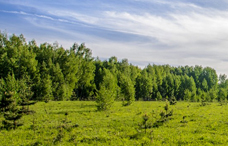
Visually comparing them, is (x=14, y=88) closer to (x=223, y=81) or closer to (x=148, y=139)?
(x=148, y=139)

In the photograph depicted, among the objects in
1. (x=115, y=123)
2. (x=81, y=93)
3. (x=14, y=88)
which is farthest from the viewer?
(x=81, y=93)

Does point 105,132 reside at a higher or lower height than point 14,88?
lower

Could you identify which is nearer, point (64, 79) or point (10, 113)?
point (10, 113)

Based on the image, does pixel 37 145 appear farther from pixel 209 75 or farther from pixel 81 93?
pixel 209 75

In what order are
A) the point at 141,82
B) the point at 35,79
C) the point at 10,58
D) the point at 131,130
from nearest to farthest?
the point at 131,130, the point at 10,58, the point at 35,79, the point at 141,82

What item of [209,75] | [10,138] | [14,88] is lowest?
[10,138]

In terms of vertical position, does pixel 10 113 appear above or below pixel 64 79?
below

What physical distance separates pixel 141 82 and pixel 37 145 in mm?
87816

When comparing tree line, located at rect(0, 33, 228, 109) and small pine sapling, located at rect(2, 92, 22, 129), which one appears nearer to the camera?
small pine sapling, located at rect(2, 92, 22, 129)

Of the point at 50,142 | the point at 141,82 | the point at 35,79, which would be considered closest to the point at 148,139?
the point at 50,142

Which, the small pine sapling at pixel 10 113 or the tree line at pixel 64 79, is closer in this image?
the small pine sapling at pixel 10 113

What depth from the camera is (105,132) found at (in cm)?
1967

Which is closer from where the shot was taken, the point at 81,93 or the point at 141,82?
the point at 81,93

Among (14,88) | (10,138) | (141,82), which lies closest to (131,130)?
(10,138)
